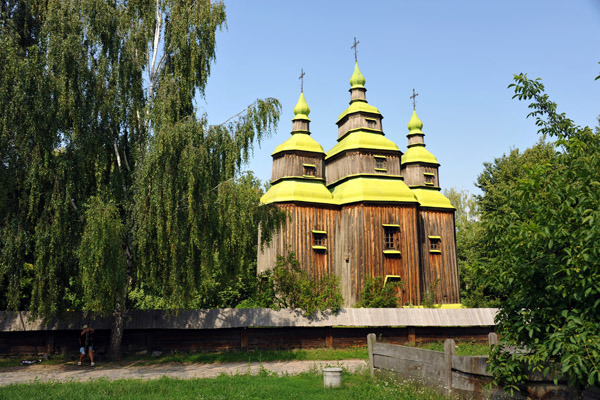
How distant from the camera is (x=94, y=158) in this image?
15992 millimetres

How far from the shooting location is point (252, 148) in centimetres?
1697

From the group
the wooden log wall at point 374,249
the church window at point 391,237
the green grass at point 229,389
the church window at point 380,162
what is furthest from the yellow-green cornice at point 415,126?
the green grass at point 229,389

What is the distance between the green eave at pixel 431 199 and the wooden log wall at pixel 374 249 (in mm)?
4315

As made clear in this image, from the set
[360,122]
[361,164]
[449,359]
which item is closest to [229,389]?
[449,359]

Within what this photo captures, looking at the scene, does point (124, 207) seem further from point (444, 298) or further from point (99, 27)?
point (444, 298)

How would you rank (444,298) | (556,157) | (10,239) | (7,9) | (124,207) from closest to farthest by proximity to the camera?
1. (556,157)
2. (10,239)
3. (124,207)
4. (7,9)
5. (444,298)

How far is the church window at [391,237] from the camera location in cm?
2848

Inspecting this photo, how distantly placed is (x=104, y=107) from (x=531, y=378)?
581 inches

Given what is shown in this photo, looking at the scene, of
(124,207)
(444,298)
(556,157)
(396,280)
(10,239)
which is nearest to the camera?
(556,157)

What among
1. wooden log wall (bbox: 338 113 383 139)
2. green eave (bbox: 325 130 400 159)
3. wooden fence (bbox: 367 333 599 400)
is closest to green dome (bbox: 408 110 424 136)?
wooden log wall (bbox: 338 113 383 139)

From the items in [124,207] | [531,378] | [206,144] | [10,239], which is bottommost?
[531,378]

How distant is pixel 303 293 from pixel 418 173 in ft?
64.4

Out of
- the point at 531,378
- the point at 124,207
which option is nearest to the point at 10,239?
the point at 124,207

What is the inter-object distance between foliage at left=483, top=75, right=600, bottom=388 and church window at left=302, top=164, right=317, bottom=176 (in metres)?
24.7
